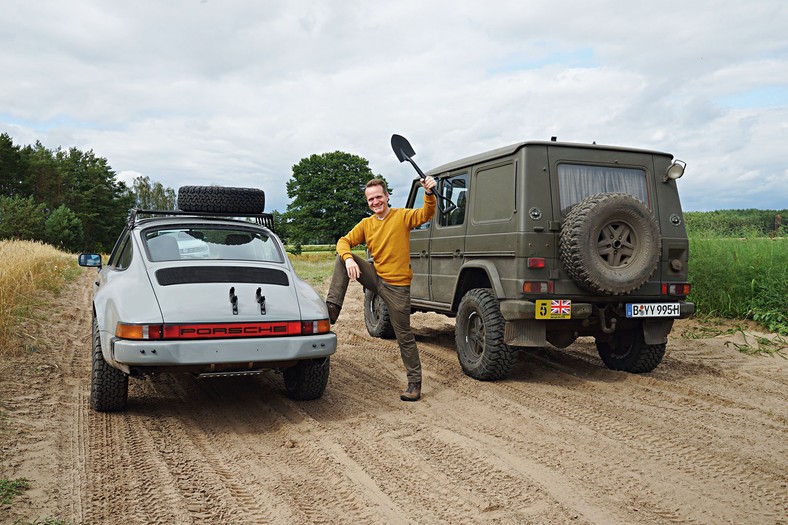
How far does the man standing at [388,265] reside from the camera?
221 inches

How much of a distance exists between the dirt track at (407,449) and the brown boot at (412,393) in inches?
5.1

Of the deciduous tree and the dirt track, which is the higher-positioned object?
the deciduous tree

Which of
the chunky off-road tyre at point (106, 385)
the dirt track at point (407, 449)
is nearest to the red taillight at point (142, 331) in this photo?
the chunky off-road tyre at point (106, 385)

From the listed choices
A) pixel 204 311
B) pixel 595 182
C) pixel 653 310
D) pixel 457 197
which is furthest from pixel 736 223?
pixel 204 311

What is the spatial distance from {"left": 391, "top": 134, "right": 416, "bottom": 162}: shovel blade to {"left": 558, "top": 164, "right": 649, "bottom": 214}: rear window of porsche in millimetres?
1485

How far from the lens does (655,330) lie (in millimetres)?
6484

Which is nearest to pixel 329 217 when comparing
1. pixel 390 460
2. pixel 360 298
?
pixel 360 298

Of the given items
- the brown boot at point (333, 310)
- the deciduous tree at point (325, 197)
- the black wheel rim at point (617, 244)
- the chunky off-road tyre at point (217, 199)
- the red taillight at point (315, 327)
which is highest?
the deciduous tree at point (325, 197)

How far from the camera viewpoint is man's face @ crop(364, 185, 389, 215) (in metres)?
5.59

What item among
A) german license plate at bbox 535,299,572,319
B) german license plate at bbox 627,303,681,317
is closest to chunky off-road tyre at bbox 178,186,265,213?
german license plate at bbox 535,299,572,319

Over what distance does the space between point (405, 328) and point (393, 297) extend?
312 millimetres

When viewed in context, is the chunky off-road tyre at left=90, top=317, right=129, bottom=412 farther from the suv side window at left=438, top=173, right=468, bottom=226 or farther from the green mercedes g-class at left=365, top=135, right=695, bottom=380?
the suv side window at left=438, top=173, right=468, bottom=226

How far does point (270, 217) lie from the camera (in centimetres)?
654

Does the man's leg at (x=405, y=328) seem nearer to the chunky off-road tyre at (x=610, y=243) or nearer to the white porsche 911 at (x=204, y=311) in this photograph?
the white porsche 911 at (x=204, y=311)
